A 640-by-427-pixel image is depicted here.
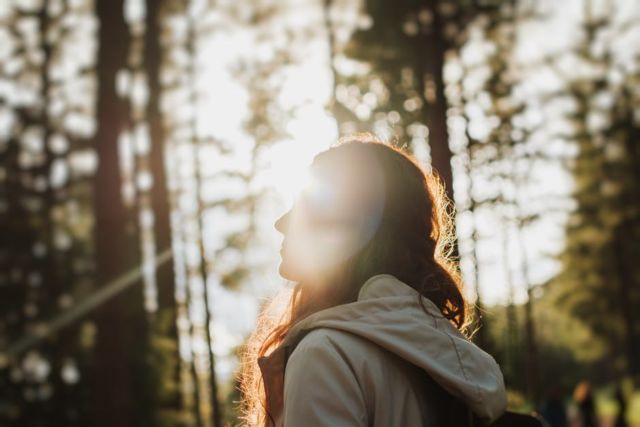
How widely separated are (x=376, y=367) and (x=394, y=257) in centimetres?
33

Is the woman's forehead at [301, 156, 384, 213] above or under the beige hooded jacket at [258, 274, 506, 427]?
above

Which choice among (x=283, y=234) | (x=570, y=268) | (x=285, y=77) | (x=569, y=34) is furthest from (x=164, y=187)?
(x=570, y=268)

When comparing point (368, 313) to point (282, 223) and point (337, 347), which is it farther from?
point (282, 223)

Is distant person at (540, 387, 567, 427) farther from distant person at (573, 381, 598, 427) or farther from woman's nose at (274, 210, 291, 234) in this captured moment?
woman's nose at (274, 210, 291, 234)

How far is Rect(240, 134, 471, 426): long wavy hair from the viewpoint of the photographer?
195cm

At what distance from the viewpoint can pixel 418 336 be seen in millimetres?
1812

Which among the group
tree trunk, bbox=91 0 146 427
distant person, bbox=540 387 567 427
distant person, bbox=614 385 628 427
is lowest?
distant person, bbox=614 385 628 427

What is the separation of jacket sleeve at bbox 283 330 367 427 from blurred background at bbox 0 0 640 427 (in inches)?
360

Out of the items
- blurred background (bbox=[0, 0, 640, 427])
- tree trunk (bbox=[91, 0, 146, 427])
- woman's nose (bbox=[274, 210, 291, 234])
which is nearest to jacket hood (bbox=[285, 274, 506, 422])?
woman's nose (bbox=[274, 210, 291, 234])

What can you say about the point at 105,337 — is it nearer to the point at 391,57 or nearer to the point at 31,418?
the point at 391,57

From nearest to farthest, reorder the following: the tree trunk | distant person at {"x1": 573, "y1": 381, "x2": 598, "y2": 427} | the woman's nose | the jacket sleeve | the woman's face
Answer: the jacket sleeve → the woman's face → the woman's nose → the tree trunk → distant person at {"x1": 573, "y1": 381, "x2": 598, "y2": 427}

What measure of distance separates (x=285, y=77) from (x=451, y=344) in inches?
725

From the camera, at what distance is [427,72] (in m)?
15.2

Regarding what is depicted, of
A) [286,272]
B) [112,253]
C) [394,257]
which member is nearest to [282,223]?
[286,272]
